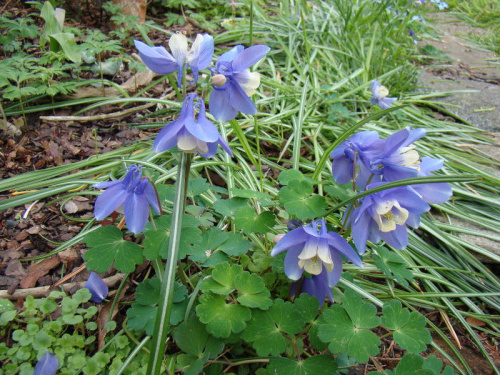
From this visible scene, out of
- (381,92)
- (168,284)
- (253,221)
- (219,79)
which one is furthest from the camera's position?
(381,92)

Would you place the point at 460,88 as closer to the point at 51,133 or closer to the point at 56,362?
the point at 51,133

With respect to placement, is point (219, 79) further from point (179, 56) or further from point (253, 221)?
point (253, 221)

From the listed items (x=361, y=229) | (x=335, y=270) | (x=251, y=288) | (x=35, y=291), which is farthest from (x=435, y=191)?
(x=35, y=291)

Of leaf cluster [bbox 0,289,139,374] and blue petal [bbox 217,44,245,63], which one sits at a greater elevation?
blue petal [bbox 217,44,245,63]

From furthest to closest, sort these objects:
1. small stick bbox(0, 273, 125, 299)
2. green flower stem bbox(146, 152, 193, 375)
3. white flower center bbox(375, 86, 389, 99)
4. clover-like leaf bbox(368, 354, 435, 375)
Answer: white flower center bbox(375, 86, 389, 99) < small stick bbox(0, 273, 125, 299) < clover-like leaf bbox(368, 354, 435, 375) < green flower stem bbox(146, 152, 193, 375)

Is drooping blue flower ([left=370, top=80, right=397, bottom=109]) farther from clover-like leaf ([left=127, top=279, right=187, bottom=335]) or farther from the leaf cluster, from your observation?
the leaf cluster

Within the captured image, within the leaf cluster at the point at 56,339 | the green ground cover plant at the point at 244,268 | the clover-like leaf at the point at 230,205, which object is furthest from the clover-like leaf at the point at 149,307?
the clover-like leaf at the point at 230,205

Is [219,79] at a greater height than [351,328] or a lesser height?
greater

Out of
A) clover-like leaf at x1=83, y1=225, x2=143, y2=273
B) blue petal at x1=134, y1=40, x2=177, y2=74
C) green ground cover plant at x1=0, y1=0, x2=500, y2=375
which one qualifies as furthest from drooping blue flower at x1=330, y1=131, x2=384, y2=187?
clover-like leaf at x1=83, y1=225, x2=143, y2=273
